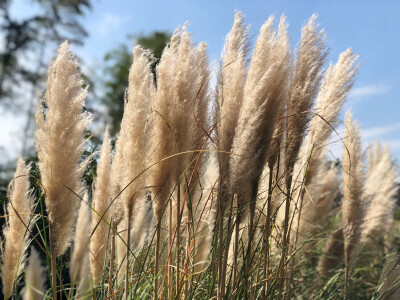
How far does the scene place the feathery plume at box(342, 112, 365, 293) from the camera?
368cm

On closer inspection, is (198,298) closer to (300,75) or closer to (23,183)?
(23,183)

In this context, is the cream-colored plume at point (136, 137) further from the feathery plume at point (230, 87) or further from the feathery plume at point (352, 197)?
the feathery plume at point (352, 197)

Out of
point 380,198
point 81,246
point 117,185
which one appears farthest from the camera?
point 380,198

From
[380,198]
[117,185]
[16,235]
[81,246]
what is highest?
[380,198]

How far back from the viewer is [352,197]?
3715 mm

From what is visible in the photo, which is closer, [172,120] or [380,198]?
[172,120]

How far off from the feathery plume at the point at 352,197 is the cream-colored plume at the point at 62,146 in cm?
220

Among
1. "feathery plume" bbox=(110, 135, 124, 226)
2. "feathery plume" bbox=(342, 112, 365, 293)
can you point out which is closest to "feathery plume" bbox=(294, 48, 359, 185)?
"feathery plume" bbox=(342, 112, 365, 293)

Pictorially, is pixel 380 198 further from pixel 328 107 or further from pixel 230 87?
pixel 230 87

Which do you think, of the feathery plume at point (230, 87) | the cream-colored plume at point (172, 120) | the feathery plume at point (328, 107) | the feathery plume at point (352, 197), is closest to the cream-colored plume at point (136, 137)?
the cream-colored plume at point (172, 120)

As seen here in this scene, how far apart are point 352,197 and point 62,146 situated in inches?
94.2

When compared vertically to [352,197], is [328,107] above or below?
above

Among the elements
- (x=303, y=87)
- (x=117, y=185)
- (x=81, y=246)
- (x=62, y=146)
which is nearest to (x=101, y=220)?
(x=117, y=185)

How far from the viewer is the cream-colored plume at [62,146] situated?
7.39ft
